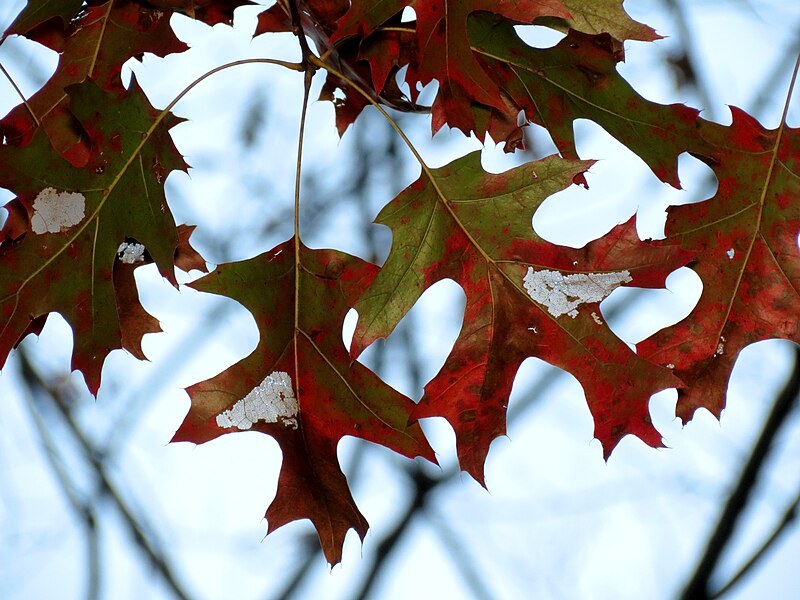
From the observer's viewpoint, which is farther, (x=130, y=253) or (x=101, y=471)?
(x=101, y=471)

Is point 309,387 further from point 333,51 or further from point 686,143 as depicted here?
point 686,143

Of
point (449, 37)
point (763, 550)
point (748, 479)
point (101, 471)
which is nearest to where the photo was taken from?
point (449, 37)

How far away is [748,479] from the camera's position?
5.92 feet

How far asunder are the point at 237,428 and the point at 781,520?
165 cm

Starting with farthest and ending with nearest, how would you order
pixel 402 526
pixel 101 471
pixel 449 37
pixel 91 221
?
pixel 101 471, pixel 402 526, pixel 91 221, pixel 449 37

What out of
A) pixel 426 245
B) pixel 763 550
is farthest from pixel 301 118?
pixel 763 550

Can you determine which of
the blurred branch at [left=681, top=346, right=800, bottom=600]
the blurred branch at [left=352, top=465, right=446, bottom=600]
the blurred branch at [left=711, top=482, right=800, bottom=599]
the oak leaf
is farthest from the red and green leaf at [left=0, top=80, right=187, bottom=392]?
the blurred branch at [left=352, top=465, right=446, bottom=600]

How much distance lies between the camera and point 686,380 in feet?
2.70

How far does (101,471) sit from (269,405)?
84.3 inches

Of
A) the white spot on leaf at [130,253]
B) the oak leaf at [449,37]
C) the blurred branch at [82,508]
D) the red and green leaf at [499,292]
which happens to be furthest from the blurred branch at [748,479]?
the blurred branch at [82,508]

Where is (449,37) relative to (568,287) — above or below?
above

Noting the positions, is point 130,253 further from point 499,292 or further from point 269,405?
point 499,292

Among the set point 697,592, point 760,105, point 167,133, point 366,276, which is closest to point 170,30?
point 167,133

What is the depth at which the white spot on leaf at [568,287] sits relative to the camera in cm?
78
